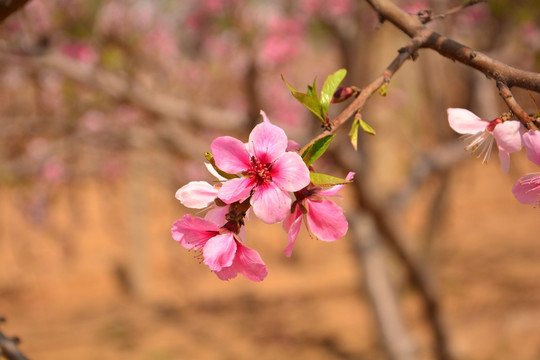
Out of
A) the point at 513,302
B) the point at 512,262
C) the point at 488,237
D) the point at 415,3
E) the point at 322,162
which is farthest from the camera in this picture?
the point at 488,237

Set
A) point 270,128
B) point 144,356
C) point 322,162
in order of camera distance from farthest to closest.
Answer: point 144,356 < point 322,162 < point 270,128

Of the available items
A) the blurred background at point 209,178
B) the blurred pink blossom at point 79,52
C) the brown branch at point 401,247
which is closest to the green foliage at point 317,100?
the blurred background at point 209,178

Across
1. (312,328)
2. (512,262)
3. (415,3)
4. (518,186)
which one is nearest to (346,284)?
(312,328)

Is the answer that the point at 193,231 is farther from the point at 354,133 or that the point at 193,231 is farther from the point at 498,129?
the point at 498,129

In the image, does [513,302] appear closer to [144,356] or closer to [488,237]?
[488,237]

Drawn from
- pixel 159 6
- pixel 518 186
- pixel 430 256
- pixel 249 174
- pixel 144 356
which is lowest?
pixel 249 174

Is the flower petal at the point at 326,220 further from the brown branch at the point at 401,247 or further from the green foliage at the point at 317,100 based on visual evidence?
the brown branch at the point at 401,247

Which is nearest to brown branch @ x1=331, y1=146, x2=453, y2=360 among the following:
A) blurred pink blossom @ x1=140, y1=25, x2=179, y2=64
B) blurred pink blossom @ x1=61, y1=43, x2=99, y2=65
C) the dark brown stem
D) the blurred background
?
the blurred background

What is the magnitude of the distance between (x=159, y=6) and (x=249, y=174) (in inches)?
206

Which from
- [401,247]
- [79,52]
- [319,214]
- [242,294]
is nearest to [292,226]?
[319,214]

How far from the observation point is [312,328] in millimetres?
6984

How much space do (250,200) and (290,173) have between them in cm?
7

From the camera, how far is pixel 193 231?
767mm

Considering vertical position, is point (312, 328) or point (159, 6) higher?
point (159, 6)
